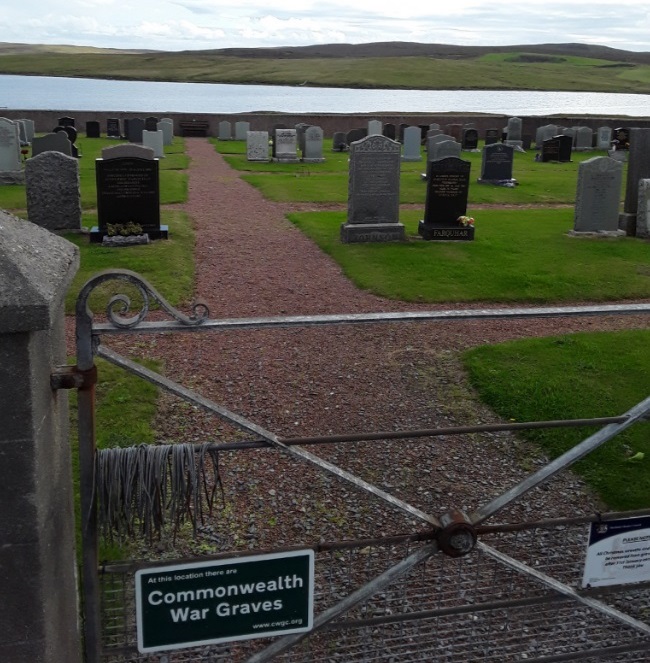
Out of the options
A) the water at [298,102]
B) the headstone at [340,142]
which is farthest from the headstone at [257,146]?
the water at [298,102]

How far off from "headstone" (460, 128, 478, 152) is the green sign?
3161cm

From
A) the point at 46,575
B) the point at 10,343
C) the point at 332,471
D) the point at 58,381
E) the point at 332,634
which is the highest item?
the point at 10,343

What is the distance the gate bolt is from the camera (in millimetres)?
2980

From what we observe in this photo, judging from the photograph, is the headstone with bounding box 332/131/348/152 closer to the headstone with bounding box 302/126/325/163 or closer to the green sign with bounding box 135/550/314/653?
the headstone with bounding box 302/126/325/163

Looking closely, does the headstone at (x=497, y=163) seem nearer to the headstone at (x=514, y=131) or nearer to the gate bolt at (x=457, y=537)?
the headstone at (x=514, y=131)

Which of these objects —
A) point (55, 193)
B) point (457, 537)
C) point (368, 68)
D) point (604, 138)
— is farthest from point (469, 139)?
point (368, 68)

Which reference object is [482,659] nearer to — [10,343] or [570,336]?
[10,343]

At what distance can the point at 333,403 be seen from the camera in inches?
271

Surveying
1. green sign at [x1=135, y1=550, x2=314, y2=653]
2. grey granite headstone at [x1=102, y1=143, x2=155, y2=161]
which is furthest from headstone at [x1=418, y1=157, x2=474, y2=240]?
green sign at [x1=135, y1=550, x2=314, y2=653]

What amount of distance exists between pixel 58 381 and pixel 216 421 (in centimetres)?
390

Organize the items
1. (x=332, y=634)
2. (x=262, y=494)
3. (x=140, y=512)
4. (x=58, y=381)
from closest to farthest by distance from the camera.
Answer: (x=58, y=381) → (x=140, y=512) → (x=332, y=634) → (x=262, y=494)

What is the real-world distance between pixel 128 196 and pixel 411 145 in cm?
1649

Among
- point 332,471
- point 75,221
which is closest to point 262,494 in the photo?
point 332,471

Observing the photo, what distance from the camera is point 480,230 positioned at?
49.2ft
